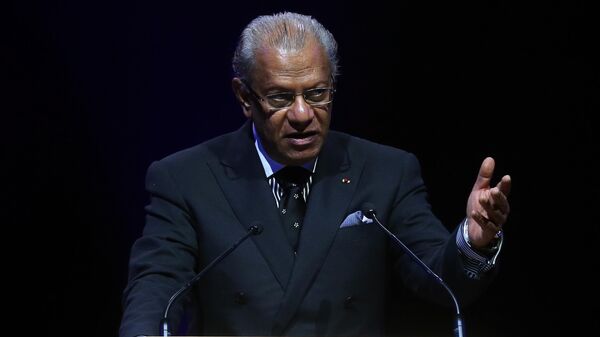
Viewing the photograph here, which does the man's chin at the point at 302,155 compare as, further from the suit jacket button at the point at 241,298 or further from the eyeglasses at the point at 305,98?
the suit jacket button at the point at 241,298

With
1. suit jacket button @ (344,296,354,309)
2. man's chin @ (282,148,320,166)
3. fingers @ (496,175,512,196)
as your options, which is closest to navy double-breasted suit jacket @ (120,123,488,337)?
suit jacket button @ (344,296,354,309)

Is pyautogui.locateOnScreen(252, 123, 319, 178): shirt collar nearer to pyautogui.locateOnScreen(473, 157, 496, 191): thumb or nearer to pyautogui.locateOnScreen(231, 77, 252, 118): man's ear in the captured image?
pyautogui.locateOnScreen(231, 77, 252, 118): man's ear

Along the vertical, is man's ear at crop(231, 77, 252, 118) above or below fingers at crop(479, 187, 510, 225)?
above

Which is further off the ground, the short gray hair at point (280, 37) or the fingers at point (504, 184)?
the short gray hair at point (280, 37)

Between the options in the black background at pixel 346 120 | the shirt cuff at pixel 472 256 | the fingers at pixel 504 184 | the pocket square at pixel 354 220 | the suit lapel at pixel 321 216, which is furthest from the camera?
the black background at pixel 346 120

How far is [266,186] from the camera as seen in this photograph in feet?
9.03

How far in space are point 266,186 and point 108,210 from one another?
1094 millimetres

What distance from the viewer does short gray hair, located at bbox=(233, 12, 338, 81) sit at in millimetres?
2670

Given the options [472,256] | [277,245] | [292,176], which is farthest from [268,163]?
[472,256]

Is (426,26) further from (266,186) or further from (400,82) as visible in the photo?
(266,186)

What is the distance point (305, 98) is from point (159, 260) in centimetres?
62

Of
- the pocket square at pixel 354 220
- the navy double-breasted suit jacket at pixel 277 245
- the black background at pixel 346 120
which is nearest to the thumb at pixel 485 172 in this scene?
the navy double-breasted suit jacket at pixel 277 245

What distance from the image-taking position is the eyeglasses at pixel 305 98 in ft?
8.66

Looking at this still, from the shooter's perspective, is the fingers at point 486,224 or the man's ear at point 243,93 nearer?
the fingers at point 486,224
